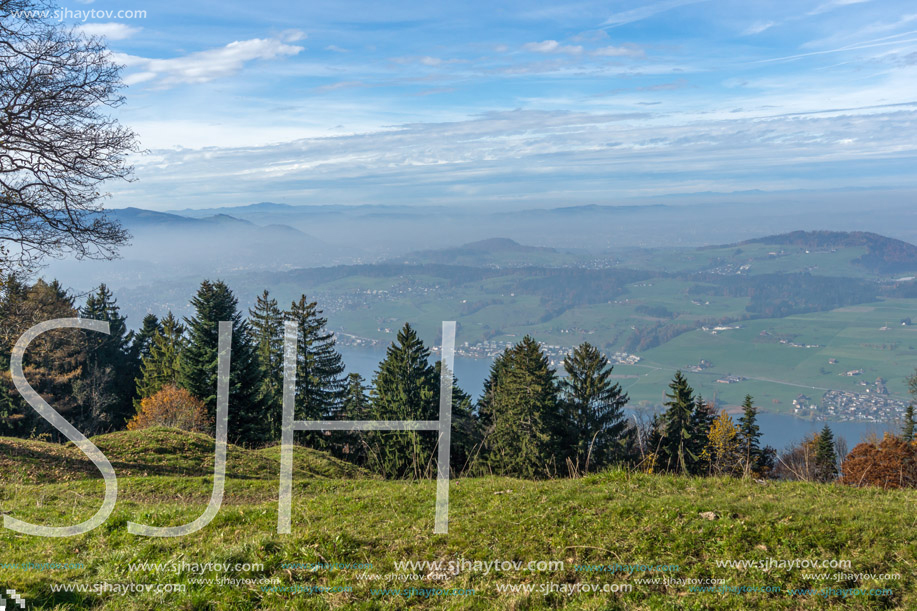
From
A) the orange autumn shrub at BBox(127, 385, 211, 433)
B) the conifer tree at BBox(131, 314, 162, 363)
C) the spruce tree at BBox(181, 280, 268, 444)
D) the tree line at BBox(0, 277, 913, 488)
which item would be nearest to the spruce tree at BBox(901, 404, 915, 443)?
the tree line at BBox(0, 277, 913, 488)

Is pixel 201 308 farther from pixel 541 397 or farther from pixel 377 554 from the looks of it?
pixel 377 554

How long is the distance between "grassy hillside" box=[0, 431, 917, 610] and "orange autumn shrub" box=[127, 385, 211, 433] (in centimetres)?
2190

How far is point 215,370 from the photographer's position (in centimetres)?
3120

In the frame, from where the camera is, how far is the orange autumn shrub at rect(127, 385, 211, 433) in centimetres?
2852

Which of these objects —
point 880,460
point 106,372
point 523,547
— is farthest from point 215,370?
point 880,460

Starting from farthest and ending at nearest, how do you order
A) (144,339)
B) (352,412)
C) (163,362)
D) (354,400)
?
(144,339) → (354,400) → (352,412) → (163,362)

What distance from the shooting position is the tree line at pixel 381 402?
1116 inches

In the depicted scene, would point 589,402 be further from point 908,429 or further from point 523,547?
→ point 523,547

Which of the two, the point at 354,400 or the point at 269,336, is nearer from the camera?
the point at 269,336

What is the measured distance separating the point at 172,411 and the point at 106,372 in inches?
431

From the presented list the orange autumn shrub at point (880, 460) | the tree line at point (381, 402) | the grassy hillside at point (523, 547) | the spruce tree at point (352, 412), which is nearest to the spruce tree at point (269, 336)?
the tree line at point (381, 402)

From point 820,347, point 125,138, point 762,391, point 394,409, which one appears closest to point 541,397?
point 394,409

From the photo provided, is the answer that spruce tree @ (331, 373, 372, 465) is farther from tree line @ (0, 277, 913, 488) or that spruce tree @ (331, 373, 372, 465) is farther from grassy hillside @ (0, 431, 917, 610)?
grassy hillside @ (0, 431, 917, 610)

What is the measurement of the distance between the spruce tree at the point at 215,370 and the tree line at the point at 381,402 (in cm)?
8
